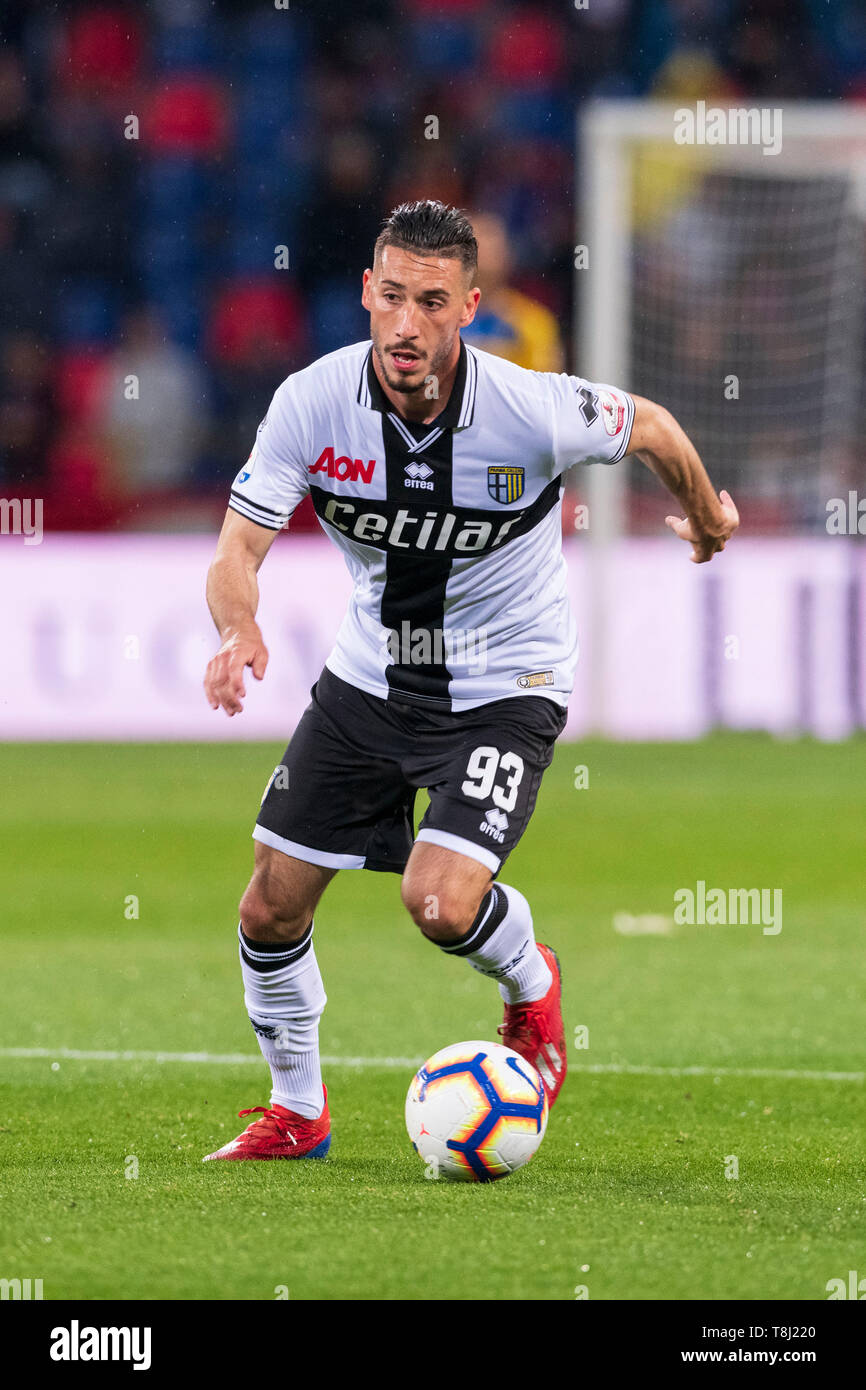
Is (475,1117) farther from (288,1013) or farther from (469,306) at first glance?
(469,306)

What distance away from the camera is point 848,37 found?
18.4m

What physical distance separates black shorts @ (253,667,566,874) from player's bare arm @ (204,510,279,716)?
53 cm

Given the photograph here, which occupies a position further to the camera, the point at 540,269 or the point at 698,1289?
the point at 540,269

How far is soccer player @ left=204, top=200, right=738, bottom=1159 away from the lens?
4.93 m

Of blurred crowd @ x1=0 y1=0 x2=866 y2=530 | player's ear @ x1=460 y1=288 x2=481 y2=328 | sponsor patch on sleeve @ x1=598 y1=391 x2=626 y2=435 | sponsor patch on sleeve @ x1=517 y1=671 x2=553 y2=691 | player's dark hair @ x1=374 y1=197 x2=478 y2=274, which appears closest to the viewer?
player's dark hair @ x1=374 y1=197 x2=478 y2=274

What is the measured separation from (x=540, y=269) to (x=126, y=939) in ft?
32.0

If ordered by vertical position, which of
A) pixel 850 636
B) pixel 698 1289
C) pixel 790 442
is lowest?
pixel 698 1289

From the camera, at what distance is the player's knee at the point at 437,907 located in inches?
191

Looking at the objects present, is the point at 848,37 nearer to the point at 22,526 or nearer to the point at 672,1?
the point at 672,1

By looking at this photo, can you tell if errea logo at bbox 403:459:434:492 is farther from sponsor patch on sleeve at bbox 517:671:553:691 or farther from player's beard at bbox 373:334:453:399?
sponsor patch on sleeve at bbox 517:671:553:691

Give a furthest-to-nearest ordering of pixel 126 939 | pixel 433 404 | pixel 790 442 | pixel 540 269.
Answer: pixel 540 269 → pixel 790 442 → pixel 126 939 → pixel 433 404

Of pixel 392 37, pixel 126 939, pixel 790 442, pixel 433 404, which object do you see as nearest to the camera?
pixel 433 404

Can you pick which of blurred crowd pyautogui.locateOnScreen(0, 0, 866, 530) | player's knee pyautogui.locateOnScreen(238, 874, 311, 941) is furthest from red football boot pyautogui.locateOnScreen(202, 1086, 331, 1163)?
blurred crowd pyautogui.locateOnScreen(0, 0, 866, 530)
